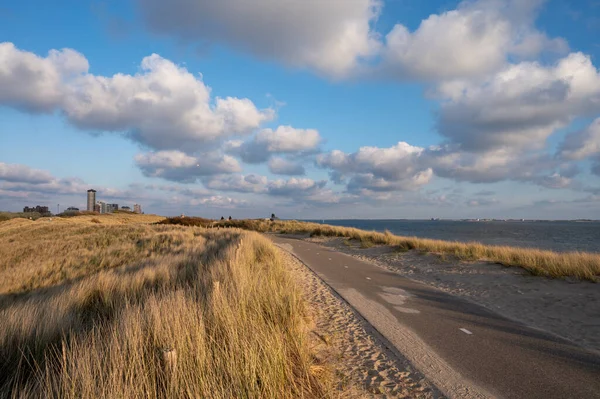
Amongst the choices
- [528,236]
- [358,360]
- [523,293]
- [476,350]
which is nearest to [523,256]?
[523,293]

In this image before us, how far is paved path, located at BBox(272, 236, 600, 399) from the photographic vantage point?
178 inches

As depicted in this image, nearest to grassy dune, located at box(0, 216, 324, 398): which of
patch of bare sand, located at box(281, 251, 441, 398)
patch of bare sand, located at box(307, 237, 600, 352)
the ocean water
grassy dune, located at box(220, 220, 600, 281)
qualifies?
patch of bare sand, located at box(281, 251, 441, 398)

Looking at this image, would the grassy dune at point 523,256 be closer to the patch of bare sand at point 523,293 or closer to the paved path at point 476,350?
the patch of bare sand at point 523,293

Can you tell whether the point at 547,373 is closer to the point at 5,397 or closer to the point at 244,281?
the point at 244,281

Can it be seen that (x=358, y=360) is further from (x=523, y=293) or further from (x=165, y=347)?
(x=523, y=293)

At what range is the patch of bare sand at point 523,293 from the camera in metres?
7.25

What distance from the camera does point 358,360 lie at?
18.2ft

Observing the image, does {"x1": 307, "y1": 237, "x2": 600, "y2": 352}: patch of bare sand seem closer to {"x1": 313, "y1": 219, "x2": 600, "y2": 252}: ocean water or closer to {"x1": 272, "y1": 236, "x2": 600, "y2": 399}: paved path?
{"x1": 272, "y1": 236, "x2": 600, "y2": 399}: paved path

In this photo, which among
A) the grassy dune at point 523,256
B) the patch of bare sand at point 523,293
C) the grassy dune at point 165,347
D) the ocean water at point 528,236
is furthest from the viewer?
the ocean water at point 528,236

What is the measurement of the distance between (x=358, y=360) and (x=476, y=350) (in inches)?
88.6

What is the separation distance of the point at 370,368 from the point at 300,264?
38.9ft

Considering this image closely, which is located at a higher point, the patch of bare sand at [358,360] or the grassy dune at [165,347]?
the grassy dune at [165,347]

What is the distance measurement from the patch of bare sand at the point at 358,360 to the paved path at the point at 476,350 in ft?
0.90

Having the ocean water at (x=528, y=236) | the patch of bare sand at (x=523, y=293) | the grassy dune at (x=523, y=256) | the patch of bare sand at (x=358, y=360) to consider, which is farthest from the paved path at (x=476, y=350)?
the ocean water at (x=528, y=236)
